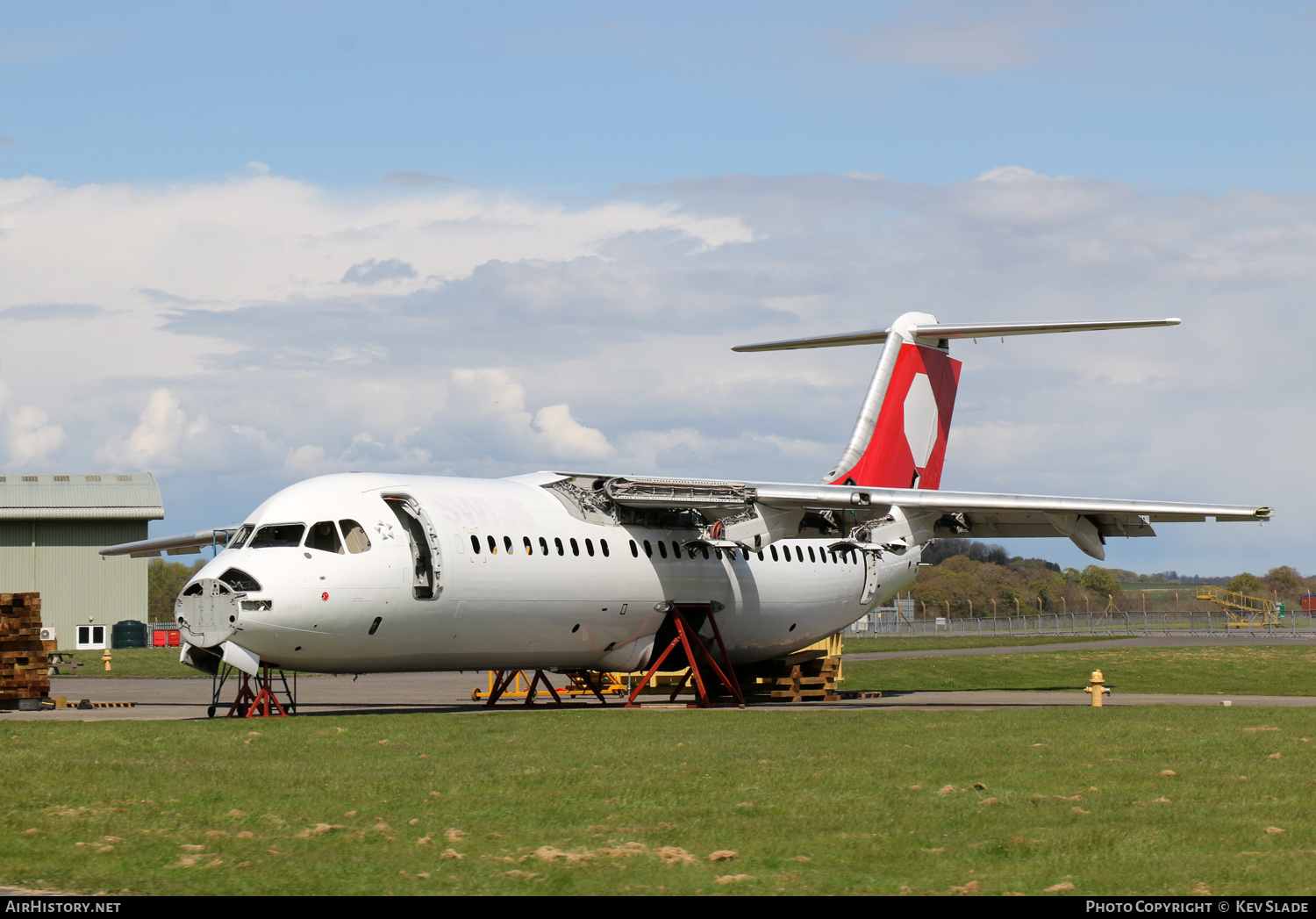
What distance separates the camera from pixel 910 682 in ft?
143

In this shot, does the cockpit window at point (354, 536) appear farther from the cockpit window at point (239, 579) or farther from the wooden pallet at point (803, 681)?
the wooden pallet at point (803, 681)

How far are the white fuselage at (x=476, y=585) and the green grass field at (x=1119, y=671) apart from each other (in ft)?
45.5

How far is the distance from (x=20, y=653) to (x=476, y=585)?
36.1 ft

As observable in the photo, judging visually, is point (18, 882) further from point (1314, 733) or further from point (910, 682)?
point (910, 682)

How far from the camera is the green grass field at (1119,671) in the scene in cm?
4062

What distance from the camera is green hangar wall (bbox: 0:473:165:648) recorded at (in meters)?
73.6

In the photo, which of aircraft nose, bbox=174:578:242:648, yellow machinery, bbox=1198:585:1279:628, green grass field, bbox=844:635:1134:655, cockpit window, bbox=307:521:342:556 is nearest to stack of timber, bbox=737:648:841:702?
cockpit window, bbox=307:521:342:556

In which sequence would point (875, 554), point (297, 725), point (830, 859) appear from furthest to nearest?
point (875, 554) < point (297, 725) < point (830, 859)

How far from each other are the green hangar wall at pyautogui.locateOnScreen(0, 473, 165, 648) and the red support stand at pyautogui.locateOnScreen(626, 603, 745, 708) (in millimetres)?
53585

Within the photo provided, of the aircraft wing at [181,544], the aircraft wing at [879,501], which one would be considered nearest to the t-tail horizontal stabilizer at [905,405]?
the aircraft wing at [879,501]

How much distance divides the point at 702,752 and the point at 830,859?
711 cm

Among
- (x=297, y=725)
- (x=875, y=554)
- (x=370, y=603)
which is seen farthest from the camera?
(x=875, y=554)

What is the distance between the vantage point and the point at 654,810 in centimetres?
1232

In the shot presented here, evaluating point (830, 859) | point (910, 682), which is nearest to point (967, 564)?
point (910, 682)
